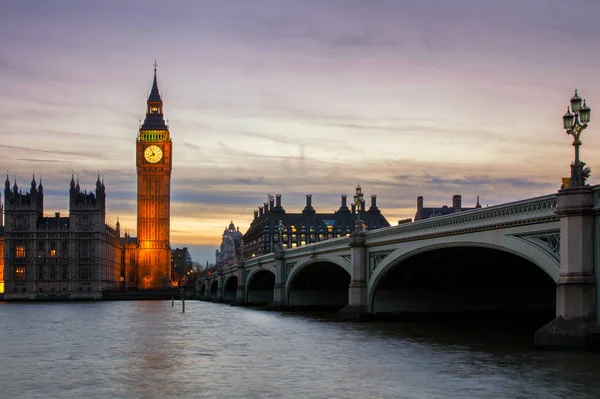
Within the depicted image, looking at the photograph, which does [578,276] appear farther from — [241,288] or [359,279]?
[241,288]

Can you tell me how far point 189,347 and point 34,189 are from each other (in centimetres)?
13058

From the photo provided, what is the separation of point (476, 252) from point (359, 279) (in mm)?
9961

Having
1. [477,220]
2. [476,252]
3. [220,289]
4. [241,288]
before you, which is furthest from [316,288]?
[220,289]

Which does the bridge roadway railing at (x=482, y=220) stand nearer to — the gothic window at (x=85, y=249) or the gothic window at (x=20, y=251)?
the gothic window at (x=85, y=249)

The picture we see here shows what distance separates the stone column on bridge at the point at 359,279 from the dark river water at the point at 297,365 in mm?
4710

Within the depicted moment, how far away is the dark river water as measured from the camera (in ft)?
80.9

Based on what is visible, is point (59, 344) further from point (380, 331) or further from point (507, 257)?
point (507, 257)

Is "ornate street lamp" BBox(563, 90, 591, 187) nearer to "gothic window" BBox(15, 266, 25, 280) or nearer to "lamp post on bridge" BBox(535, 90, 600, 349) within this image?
"lamp post on bridge" BBox(535, 90, 600, 349)

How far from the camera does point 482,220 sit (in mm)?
37594

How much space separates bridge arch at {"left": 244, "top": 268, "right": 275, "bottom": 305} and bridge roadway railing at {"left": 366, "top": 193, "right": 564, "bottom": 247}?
5636 cm

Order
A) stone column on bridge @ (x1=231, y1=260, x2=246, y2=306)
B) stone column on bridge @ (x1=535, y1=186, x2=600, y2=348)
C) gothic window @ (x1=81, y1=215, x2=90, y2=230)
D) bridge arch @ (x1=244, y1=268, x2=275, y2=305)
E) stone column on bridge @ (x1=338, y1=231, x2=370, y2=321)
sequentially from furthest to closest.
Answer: gothic window @ (x1=81, y1=215, x2=90, y2=230) < stone column on bridge @ (x1=231, y1=260, x2=246, y2=306) < bridge arch @ (x1=244, y1=268, x2=275, y2=305) < stone column on bridge @ (x1=338, y1=231, x2=370, y2=321) < stone column on bridge @ (x1=535, y1=186, x2=600, y2=348)

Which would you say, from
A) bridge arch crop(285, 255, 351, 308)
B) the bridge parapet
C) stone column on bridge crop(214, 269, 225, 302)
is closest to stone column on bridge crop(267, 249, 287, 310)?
bridge arch crop(285, 255, 351, 308)

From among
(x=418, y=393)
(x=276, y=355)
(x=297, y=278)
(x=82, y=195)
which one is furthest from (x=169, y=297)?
(x=418, y=393)

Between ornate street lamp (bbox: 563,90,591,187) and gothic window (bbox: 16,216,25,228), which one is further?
gothic window (bbox: 16,216,25,228)
